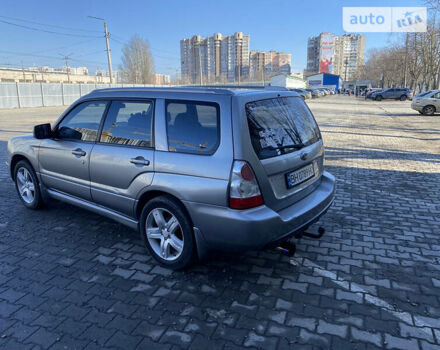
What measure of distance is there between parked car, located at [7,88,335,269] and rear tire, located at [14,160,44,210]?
2.82ft

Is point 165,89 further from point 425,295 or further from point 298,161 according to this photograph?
point 425,295

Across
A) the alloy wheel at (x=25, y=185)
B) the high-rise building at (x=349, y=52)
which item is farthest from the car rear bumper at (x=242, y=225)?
the high-rise building at (x=349, y=52)

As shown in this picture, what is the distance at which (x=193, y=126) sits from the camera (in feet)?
10.6

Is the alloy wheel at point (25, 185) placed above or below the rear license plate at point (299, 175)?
below

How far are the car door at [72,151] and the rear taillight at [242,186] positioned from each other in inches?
77.9

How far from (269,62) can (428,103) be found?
131810 millimetres

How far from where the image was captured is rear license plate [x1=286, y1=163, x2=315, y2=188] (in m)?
3.25

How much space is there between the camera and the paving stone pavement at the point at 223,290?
257cm

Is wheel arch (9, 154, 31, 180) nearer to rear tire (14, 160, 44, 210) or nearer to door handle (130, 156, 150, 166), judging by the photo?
rear tire (14, 160, 44, 210)

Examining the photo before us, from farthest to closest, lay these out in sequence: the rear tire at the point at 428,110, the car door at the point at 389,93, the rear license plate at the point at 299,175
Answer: the car door at the point at 389,93, the rear tire at the point at 428,110, the rear license plate at the point at 299,175

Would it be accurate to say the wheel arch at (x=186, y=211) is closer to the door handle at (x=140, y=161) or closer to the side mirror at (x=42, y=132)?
the door handle at (x=140, y=161)

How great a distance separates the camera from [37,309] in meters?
2.90

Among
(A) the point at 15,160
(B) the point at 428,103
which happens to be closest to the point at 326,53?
(B) the point at 428,103

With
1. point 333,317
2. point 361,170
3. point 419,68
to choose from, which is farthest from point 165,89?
point 419,68
